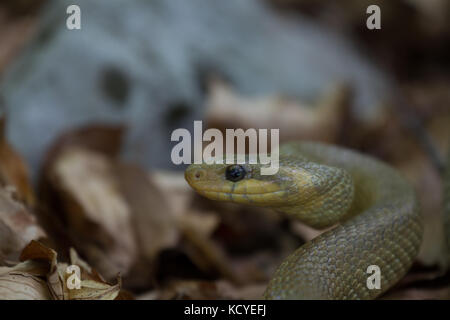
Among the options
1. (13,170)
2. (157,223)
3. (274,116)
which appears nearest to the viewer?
(13,170)

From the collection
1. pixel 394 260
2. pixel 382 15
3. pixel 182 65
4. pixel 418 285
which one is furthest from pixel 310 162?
pixel 382 15

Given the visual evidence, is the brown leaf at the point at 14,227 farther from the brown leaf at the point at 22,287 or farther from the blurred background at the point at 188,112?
the brown leaf at the point at 22,287

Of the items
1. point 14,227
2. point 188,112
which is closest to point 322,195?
point 14,227

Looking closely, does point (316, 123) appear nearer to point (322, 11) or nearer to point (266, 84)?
point (266, 84)

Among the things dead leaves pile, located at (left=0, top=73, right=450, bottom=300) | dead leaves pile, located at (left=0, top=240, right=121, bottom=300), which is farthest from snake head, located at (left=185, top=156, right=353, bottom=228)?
dead leaves pile, located at (left=0, top=240, right=121, bottom=300)

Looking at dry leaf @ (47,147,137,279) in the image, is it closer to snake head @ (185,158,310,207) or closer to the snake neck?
snake head @ (185,158,310,207)

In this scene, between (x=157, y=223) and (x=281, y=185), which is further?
(x=157, y=223)

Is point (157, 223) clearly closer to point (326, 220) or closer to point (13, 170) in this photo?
point (13, 170)
